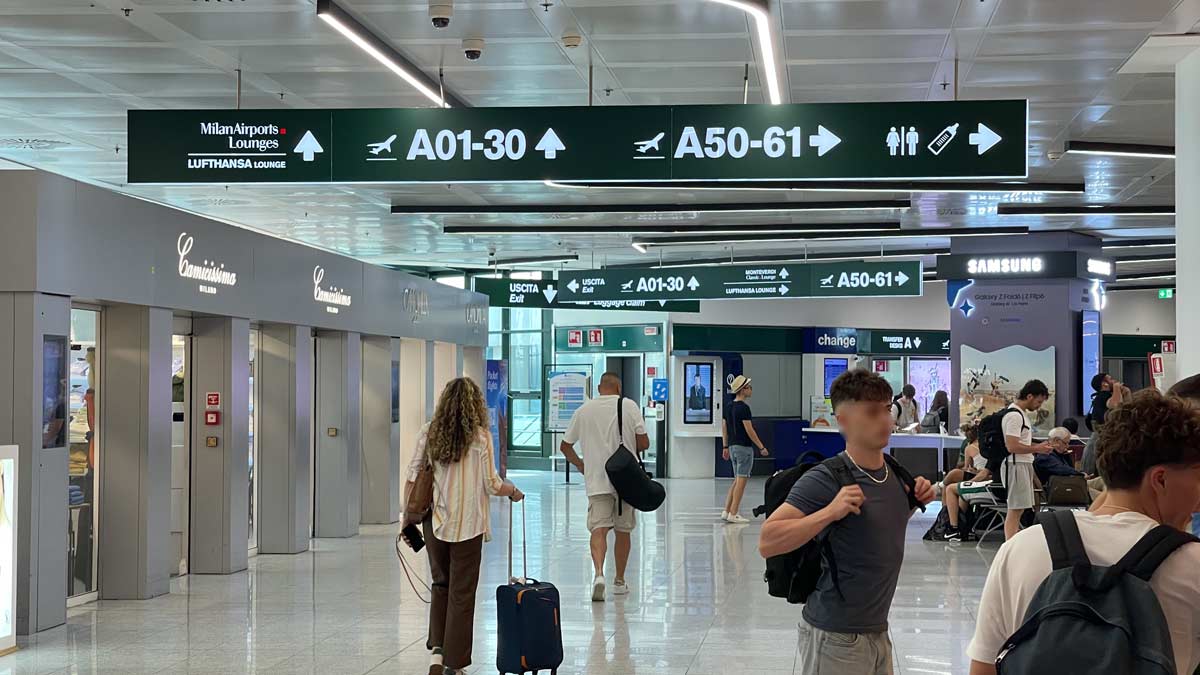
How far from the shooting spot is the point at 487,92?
9.42 m

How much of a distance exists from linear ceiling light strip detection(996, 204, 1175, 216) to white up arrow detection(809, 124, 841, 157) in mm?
7693

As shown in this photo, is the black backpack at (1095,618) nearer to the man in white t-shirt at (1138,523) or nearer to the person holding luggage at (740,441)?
the man in white t-shirt at (1138,523)

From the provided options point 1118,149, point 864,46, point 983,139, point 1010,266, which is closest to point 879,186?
point 1118,149

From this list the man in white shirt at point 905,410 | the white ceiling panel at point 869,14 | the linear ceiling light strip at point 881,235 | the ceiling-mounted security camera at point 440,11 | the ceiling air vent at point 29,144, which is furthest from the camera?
the man in white shirt at point 905,410

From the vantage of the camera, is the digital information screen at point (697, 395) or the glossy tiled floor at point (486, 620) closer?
the glossy tiled floor at point (486, 620)

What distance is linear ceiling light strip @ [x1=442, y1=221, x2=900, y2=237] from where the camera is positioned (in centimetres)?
1590

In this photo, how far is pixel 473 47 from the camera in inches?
312

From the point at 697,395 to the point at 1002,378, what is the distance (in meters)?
7.88

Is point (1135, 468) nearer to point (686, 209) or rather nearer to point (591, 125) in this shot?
point (591, 125)

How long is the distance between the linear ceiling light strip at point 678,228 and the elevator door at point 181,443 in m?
5.88

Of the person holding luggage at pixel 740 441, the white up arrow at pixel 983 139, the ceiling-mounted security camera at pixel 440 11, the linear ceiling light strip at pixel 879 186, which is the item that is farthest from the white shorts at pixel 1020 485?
the ceiling-mounted security camera at pixel 440 11

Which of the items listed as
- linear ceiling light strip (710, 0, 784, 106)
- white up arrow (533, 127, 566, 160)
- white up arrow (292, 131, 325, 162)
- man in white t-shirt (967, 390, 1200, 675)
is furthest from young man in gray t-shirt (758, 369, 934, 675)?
white up arrow (292, 131, 325, 162)

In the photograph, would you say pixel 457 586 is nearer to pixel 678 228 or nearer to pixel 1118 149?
pixel 1118 149

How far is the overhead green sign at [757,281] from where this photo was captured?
1594cm
